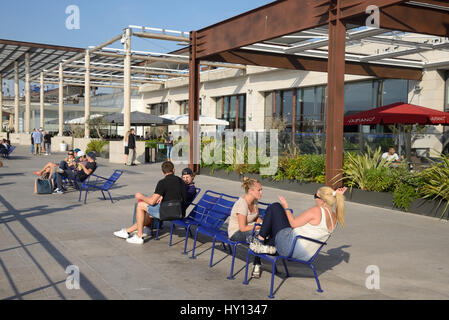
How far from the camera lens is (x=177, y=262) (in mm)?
6262

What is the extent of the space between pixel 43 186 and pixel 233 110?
21493mm

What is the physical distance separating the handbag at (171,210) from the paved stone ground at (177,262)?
1.43 feet

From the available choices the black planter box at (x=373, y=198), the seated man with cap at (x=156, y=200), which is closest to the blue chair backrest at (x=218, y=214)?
the seated man with cap at (x=156, y=200)

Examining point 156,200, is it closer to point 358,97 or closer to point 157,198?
point 157,198

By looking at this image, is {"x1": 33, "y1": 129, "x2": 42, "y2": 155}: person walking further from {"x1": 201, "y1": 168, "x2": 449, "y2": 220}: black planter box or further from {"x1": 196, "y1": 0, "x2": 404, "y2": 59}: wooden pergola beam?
{"x1": 201, "y1": 168, "x2": 449, "y2": 220}: black planter box

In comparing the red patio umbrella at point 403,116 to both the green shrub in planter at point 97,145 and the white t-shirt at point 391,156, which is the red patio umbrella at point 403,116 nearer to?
the white t-shirt at point 391,156

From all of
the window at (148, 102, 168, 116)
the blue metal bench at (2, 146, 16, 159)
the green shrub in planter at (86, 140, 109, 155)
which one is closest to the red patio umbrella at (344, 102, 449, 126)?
the green shrub in planter at (86, 140, 109, 155)

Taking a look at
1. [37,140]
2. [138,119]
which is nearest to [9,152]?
[37,140]

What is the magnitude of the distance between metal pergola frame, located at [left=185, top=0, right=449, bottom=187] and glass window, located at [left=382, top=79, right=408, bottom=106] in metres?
1.27

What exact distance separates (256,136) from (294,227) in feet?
41.0

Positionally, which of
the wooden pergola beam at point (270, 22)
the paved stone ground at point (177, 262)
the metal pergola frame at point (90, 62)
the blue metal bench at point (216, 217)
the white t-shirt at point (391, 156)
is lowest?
the paved stone ground at point (177, 262)

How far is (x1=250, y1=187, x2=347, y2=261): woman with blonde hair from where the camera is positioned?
213 inches

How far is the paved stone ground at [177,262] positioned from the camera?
5117 millimetres

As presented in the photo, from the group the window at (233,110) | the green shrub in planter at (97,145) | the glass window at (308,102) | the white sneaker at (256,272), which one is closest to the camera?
the white sneaker at (256,272)
